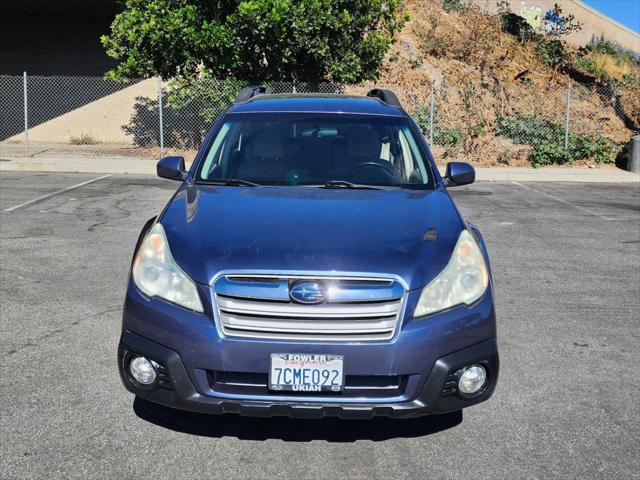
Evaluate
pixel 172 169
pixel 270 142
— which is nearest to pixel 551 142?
pixel 270 142

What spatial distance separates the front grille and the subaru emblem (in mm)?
19

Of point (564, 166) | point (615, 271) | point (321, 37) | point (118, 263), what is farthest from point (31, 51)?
point (615, 271)

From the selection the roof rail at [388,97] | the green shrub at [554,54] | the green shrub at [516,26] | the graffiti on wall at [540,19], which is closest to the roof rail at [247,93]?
the roof rail at [388,97]

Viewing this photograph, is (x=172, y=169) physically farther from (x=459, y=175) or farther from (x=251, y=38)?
(x=251, y=38)

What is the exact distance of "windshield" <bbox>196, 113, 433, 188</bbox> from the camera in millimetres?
5027

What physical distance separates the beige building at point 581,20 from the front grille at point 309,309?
28662 millimetres

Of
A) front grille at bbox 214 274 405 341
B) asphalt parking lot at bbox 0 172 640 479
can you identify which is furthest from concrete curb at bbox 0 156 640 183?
front grille at bbox 214 274 405 341

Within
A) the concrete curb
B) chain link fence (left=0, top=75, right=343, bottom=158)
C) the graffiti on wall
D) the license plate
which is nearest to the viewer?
the license plate

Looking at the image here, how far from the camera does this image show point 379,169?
16.7 ft

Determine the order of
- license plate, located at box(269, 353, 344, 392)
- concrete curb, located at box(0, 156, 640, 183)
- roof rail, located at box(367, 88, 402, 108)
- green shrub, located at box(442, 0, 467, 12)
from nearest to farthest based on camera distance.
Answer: license plate, located at box(269, 353, 344, 392), roof rail, located at box(367, 88, 402, 108), concrete curb, located at box(0, 156, 640, 183), green shrub, located at box(442, 0, 467, 12)

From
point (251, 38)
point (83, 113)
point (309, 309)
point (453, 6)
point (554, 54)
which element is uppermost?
point (453, 6)

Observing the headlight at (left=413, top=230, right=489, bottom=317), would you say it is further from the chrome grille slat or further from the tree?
the tree

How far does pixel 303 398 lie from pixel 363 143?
2246mm

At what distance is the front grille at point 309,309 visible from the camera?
353cm
